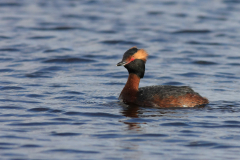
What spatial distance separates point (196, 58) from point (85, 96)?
6934mm

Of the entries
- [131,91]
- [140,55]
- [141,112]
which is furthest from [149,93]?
[140,55]

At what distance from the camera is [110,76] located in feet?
48.1

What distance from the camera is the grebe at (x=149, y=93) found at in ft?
35.1

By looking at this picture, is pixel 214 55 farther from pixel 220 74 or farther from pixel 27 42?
pixel 27 42

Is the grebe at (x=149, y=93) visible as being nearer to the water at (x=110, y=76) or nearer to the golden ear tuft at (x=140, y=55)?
the golden ear tuft at (x=140, y=55)

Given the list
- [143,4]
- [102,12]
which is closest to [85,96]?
[102,12]

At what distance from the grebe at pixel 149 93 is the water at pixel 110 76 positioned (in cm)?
22

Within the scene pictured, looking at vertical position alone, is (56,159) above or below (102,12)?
below

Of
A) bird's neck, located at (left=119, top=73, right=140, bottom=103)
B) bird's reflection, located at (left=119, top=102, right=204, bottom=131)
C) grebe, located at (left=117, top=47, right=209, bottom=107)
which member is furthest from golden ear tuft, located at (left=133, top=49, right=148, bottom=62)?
bird's reflection, located at (left=119, top=102, right=204, bottom=131)

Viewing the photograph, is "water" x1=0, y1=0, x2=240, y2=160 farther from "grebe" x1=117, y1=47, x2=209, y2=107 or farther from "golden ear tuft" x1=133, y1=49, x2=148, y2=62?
"golden ear tuft" x1=133, y1=49, x2=148, y2=62

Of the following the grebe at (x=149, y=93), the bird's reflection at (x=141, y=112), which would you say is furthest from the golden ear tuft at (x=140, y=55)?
the bird's reflection at (x=141, y=112)

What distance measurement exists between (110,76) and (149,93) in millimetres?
3869

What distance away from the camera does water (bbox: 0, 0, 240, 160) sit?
27.2ft

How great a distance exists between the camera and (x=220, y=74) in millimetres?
15062
